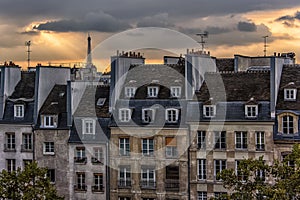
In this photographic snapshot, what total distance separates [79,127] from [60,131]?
1795 millimetres

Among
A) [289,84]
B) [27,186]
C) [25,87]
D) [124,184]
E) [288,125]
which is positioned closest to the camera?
[27,186]

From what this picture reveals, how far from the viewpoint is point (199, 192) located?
2731 inches

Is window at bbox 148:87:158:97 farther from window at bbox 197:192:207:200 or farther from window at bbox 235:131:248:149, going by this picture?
window at bbox 197:192:207:200

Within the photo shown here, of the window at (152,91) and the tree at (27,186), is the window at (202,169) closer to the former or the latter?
the window at (152,91)

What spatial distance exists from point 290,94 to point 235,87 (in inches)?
211

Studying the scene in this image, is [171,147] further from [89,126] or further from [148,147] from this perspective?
[89,126]

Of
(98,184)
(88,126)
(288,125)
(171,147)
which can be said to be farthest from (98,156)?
(288,125)

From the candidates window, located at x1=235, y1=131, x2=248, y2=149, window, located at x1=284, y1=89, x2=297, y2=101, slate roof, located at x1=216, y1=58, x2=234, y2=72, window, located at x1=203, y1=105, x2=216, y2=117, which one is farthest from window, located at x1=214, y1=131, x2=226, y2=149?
slate roof, located at x1=216, y1=58, x2=234, y2=72

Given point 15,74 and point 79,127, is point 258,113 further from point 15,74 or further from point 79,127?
point 15,74

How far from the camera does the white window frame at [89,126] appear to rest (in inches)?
2896

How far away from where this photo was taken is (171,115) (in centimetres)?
7069

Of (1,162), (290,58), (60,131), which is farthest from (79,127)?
(290,58)

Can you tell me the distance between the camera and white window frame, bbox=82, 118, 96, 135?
241 ft

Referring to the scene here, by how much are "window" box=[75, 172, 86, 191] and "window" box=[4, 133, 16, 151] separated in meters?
6.93
